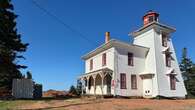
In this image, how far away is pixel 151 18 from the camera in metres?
30.1

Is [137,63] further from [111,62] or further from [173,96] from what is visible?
[173,96]

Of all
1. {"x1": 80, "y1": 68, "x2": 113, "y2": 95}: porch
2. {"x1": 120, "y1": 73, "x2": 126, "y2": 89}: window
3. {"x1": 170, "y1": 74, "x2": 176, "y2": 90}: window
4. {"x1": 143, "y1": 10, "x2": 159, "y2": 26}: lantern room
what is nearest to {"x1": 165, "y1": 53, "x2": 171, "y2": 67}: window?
{"x1": 170, "y1": 74, "x2": 176, "y2": 90}: window

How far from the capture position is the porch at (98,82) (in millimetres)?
24672

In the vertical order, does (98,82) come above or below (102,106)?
above

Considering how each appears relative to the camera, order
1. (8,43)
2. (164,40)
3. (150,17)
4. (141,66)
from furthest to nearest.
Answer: (150,17) → (164,40) → (141,66) → (8,43)

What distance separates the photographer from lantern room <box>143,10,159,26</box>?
29961mm

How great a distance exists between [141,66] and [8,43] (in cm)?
1433

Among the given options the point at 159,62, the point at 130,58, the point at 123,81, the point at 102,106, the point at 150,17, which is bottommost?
the point at 102,106

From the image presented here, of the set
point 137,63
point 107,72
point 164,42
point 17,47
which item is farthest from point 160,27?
point 17,47

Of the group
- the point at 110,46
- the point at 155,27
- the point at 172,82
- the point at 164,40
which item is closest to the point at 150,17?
the point at 155,27

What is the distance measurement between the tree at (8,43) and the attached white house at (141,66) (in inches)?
328

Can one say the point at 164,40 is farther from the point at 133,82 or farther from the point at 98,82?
the point at 98,82

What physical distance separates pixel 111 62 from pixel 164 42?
7595mm

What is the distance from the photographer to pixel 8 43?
76.2 feet
